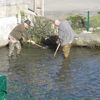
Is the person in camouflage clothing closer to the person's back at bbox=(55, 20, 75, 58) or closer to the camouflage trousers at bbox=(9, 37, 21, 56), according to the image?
the camouflage trousers at bbox=(9, 37, 21, 56)

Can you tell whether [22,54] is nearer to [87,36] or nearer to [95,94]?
[87,36]

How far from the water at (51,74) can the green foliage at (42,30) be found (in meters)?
1.01

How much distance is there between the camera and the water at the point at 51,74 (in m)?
15.9

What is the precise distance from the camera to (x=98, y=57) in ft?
71.1

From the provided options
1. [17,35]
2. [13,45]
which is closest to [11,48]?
[13,45]

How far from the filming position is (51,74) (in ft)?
62.1

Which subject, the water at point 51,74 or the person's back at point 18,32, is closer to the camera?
the water at point 51,74

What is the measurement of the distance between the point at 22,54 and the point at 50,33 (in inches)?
96.5

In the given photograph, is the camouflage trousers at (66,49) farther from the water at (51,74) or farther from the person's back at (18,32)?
the person's back at (18,32)

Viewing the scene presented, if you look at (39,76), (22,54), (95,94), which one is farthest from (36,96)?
(22,54)

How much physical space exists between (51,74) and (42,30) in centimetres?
593

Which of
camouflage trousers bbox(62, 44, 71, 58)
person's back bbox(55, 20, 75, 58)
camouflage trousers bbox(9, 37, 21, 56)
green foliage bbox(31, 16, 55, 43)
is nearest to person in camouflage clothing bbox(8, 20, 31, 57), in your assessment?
camouflage trousers bbox(9, 37, 21, 56)

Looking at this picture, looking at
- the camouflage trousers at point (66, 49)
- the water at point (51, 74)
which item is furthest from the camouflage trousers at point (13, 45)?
the camouflage trousers at point (66, 49)

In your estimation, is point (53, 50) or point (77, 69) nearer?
point (77, 69)
